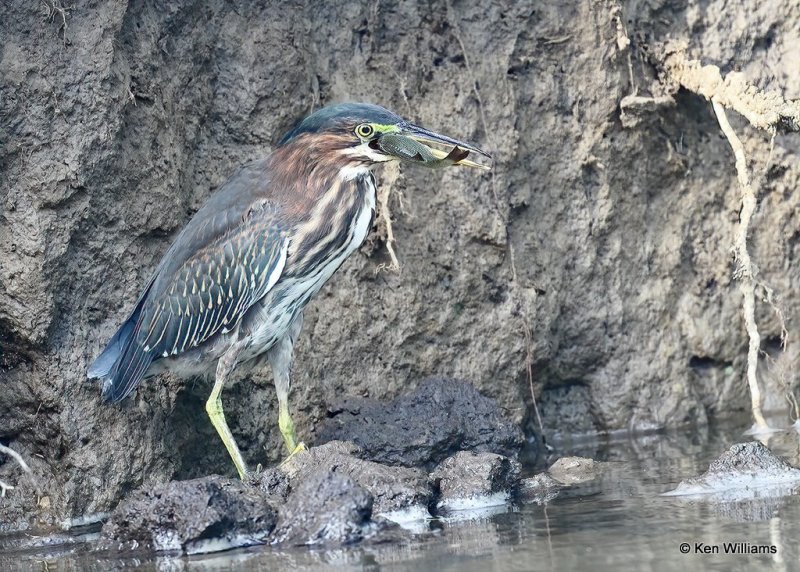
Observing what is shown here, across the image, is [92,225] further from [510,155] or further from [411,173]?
[510,155]

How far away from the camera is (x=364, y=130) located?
5.85 meters

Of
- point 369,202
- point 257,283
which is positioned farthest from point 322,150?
point 257,283

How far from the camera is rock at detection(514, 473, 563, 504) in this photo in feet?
17.5

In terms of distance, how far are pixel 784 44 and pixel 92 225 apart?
4.74 m

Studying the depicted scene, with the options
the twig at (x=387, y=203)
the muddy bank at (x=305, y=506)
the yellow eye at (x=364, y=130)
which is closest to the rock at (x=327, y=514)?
the muddy bank at (x=305, y=506)

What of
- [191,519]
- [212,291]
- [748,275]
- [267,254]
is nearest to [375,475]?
[191,519]

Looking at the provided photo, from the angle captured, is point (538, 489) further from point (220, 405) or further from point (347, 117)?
point (347, 117)

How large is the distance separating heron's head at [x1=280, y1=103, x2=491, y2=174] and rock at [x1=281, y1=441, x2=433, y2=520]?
149 centimetres

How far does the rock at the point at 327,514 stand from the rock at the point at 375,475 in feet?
0.46

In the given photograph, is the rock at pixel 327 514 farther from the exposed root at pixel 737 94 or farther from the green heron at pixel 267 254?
the exposed root at pixel 737 94

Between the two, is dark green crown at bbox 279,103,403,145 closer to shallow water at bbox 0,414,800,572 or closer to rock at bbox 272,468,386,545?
rock at bbox 272,468,386,545

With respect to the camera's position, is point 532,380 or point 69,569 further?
point 532,380

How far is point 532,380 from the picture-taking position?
7.36 m

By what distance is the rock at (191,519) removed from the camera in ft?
15.5
